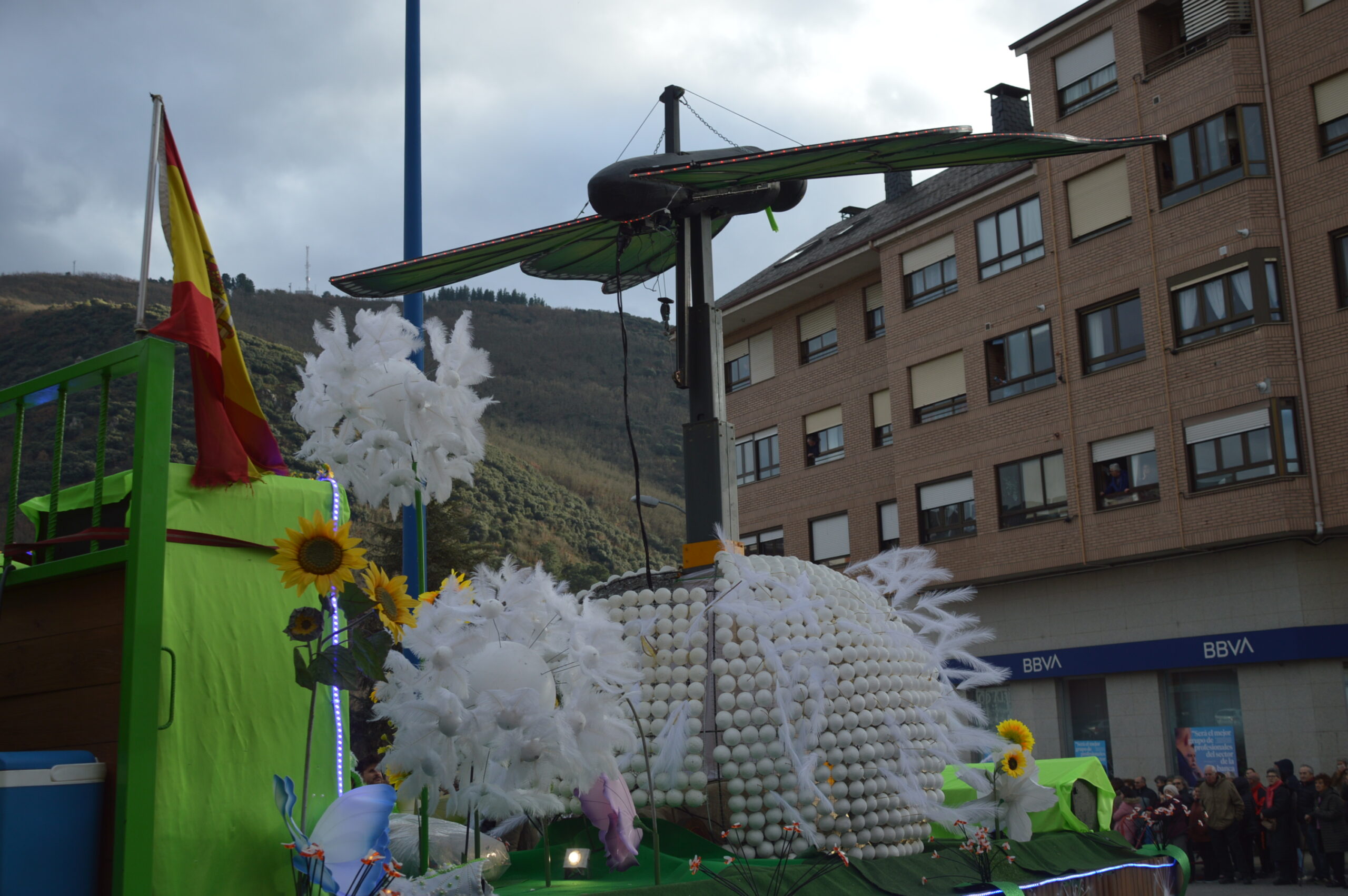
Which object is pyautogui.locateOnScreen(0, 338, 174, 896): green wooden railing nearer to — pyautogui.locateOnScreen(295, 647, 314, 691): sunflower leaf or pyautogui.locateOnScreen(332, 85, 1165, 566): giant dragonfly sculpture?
pyautogui.locateOnScreen(295, 647, 314, 691): sunflower leaf

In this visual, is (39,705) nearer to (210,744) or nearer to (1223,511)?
(210,744)

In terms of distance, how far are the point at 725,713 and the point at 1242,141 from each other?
2030 cm

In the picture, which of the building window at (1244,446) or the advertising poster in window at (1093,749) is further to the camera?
the advertising poster in window at (1093,749)

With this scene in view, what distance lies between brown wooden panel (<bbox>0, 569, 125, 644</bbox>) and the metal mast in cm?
360

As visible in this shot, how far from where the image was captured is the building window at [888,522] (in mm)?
29969

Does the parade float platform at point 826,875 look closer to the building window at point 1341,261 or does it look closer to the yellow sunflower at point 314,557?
the yellow sunflower at point 314,557

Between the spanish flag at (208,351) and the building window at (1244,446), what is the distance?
2056cm

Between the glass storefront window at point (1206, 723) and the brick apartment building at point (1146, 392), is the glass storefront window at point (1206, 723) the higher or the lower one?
the lower one

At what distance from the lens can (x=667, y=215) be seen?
7.68 metres

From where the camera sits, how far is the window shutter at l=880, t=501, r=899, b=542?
98.4 feet

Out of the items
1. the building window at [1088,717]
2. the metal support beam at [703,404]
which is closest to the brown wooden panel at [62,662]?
the metal support beam at [703,404]

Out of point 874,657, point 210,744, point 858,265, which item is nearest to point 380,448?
point 210,744

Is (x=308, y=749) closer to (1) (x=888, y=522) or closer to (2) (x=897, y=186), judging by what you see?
(1) (x=888, y=522)

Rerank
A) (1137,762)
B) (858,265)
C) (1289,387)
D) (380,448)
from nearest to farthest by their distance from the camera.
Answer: (380,448)
(1289,387)
(1137,762)
(858,265)
